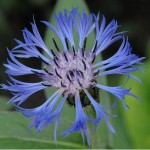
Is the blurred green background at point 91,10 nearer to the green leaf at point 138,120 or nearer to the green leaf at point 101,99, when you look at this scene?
the green leaf at point 138,120

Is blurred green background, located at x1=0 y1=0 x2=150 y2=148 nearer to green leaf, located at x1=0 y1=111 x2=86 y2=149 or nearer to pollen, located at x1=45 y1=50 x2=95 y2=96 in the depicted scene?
green leaf, located at x1=0 y1=111 x2=86 y2=149

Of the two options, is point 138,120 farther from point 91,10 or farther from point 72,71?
point 91,10

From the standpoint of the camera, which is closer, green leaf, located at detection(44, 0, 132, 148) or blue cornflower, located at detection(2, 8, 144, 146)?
blue cornflower, located at detection(2, 8, 144, 146)

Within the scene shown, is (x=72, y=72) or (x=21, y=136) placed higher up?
(x=72, y=72)

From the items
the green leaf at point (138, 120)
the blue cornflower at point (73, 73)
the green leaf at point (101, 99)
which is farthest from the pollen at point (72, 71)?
the green leaf at point (138, 120)

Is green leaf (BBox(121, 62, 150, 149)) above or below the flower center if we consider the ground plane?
below

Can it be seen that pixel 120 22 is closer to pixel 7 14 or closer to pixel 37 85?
pixel 7 14

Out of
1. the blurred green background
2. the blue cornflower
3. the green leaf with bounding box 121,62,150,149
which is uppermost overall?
the blurred green background

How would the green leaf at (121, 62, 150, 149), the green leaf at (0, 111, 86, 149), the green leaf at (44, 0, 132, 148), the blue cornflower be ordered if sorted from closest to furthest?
the blue cornflower → the green leaf at (0, 111, 86, 149) → the green leaf at (44, 0, 132, 148) → the green leaf at (121, 62, 150, 149)

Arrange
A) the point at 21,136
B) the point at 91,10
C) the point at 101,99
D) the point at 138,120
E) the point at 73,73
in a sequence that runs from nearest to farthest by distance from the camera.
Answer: the point at 73,73 < the point at 21,136 < the point at 101,99 < the point at 138,120 < the point at 91,10

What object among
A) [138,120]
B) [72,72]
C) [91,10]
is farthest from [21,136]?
[91,10]

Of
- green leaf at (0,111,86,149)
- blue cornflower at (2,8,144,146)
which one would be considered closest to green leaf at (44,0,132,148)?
green leaf at (0,111,86,149)
